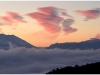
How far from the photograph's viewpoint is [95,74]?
172m

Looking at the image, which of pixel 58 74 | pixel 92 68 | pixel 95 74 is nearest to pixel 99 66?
pixel 92 68

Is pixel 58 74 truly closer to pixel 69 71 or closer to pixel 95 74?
pixel 69 71

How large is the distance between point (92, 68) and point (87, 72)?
37.9ft

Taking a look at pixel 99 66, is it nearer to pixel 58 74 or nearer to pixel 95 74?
pixel 95 74

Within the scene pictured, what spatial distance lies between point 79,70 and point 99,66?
15.9 m

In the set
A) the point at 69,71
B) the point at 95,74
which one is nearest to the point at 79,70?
the point at 69,71

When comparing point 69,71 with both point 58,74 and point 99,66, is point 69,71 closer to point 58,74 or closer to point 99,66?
point 58,74

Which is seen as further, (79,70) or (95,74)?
(79,70)

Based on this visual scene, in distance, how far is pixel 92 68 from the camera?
19012 centimetres

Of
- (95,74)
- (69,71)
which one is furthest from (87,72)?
(69,71)

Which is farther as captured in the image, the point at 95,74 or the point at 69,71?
the point at 69,71

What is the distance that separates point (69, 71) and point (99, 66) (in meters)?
24.1

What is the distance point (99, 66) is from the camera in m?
191

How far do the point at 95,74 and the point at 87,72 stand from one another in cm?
949
